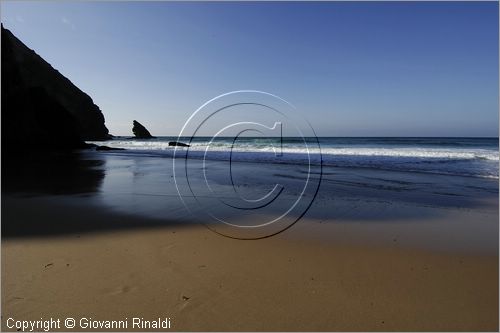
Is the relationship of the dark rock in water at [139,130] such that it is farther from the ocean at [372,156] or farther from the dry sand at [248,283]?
the dry sand at [248,283]

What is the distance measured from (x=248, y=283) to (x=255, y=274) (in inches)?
9.5

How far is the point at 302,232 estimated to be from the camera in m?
5.28

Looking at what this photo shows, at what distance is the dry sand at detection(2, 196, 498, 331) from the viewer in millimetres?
2775

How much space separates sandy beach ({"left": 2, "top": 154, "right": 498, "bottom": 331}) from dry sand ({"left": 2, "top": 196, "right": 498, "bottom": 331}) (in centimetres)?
1

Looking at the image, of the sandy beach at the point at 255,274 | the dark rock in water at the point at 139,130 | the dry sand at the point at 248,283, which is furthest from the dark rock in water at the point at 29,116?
the dark rock in water at the point at 139,130

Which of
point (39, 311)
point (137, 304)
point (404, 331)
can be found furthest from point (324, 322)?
point (39, 311)

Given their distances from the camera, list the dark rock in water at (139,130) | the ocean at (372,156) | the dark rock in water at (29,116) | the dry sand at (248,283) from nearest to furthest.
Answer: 1. the dry sand at (248,283)
2. the ocean at (372,156)
3. the dark rock in water at (29,116)
4. the dark rock in water at (139,130)

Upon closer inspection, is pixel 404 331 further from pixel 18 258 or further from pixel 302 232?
pixel 18 258

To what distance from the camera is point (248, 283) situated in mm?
3350

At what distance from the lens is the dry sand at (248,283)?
278 centimetres

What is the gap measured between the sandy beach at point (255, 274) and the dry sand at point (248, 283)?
0.04 ft

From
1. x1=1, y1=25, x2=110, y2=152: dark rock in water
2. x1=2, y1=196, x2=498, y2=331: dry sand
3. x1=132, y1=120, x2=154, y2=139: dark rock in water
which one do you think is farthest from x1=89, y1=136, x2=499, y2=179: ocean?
x1=132, y1=120, x2=154, y2=139: dark rock in water

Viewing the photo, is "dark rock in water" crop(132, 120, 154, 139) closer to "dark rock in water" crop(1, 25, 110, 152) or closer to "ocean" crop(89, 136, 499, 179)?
"dark rock in water" crop(1, 25, 110, 152)

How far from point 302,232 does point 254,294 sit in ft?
7.61
